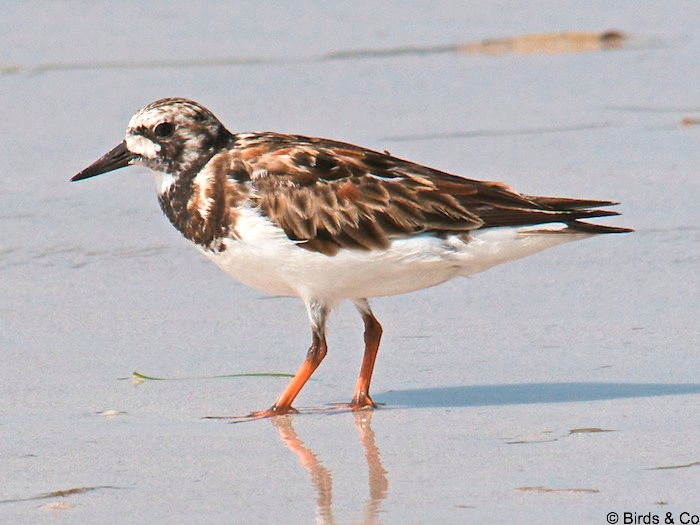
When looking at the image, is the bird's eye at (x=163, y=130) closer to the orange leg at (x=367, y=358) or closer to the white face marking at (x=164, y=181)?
the white face marking at (x=164, y=181)

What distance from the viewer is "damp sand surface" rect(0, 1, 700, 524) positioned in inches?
168

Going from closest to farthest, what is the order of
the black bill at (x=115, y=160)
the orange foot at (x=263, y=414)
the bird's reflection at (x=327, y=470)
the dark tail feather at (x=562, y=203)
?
1. the bird's reflection at (x=327, y=470)
2. the orange foot at (x=263, y=414)
3. the dark tail feather at (x=562, y=203)
4. the black bill at (x=115, y=160)

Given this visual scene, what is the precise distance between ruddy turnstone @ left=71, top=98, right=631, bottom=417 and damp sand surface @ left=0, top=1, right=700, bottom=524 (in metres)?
0.37

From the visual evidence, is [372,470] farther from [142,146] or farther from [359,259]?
[142,146]

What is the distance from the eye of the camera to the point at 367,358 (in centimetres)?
544

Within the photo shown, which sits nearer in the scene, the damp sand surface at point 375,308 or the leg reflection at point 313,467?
the leg reflection at point 313,467

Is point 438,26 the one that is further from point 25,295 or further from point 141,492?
point 141,492

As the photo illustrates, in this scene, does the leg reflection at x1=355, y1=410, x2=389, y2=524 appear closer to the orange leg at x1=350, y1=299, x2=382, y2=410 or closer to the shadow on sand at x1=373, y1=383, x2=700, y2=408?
the orange leg at x1=350, y1=299, x2=382, y2=410

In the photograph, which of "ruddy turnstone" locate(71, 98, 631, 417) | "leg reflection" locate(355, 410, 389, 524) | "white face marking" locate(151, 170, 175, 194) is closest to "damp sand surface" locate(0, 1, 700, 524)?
"leg reflection" locate(355, 410, 389, 524)

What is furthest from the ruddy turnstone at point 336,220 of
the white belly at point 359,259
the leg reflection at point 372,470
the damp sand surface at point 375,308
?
the damp sand surface at point 375,308

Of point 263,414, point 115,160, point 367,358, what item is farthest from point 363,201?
point 115,160

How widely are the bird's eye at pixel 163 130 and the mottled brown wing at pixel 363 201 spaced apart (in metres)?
0.28

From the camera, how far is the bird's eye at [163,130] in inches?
219

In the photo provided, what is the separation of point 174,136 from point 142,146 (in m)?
0.14
